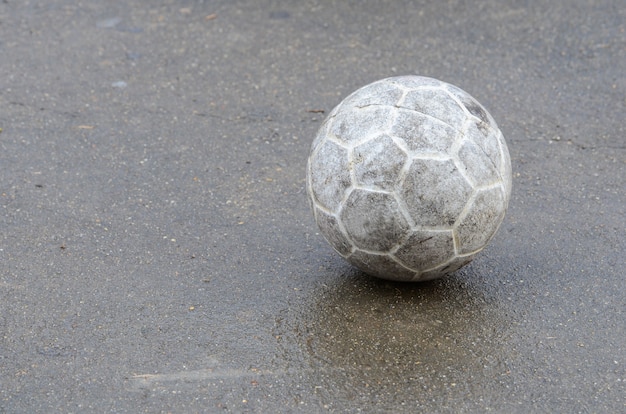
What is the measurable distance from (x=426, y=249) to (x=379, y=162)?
1.60 feet

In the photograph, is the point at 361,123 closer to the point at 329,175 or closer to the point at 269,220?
the point at 329,175

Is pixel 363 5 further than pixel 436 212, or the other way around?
pixel 363 5

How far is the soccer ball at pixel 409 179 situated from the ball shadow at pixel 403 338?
222mm

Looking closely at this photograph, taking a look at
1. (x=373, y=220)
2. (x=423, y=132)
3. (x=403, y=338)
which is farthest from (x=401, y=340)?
(x=423, y=132)

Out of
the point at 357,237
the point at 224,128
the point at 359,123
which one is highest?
the point at 359,123

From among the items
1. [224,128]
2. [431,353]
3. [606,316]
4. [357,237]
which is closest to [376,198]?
[357,237]

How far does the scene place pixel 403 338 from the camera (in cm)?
441

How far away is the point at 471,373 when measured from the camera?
13.8ft

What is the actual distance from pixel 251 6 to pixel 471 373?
4.84m

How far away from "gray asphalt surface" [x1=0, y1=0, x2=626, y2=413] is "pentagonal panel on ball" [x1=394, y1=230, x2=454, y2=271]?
329 millimetres

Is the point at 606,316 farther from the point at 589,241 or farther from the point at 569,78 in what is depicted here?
the point at 569,78

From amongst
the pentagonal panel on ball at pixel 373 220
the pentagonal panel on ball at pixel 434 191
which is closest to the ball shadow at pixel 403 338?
the pentagonal panel on ball at pixel 373 220

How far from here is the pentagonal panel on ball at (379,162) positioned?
4.22 m

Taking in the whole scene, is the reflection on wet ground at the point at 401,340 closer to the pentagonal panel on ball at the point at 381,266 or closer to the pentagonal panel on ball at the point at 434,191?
the pentagonal panel on ball at the point at 381,266
